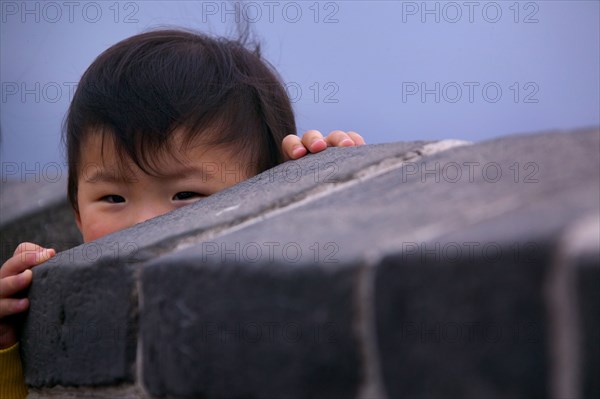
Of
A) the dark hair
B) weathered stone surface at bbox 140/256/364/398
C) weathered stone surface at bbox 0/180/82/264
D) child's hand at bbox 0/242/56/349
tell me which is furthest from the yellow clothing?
weathered stone surface at bbox 0/180/82/264

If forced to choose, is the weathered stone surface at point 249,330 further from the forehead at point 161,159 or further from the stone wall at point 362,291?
the forehead at point 161,159

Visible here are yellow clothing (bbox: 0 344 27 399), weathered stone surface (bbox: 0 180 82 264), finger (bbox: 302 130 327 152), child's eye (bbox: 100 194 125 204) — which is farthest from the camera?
weathered stone surface (bbox: 0 180 82 264)

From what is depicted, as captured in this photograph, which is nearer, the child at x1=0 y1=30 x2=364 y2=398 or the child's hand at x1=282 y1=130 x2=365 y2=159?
the child's hand at x1=282 y1=130 x2=365 y2=159

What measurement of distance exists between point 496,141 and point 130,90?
163 centimetres

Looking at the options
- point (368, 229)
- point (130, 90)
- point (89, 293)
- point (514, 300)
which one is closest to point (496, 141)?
point (368, 229)

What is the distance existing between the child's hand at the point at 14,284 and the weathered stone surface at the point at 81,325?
0.04m

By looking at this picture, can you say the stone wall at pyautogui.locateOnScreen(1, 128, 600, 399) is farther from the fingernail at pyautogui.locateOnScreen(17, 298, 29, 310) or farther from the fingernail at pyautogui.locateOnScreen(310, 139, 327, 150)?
the fingernail at pyautogui.locateOnScreen(310, 139, 327, 150)

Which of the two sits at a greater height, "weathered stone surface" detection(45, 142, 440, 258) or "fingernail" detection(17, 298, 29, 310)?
"weathered stone surface" detection(45, 142, 440, 258)

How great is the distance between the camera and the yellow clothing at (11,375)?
1.48 m

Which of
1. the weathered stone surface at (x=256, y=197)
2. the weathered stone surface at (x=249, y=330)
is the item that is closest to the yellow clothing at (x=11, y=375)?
the weathered stone surface at (x=256, y=197)

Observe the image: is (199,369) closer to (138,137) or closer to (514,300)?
(514,300)

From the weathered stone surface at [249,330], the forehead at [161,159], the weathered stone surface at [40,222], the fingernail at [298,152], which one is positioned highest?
the weathered stone surface at [249,330]

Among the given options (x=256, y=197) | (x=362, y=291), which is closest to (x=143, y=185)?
(x=256, y=197)

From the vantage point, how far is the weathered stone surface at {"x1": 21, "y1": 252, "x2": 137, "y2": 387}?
1057 millimetres
